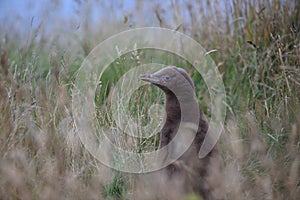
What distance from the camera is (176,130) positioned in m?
3.41

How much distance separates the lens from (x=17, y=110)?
3.51m

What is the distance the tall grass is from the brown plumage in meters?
0.13

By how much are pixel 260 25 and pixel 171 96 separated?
212cm

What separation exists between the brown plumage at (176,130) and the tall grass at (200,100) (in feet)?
0.41

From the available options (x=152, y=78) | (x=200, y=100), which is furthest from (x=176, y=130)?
(x=200, y=100)

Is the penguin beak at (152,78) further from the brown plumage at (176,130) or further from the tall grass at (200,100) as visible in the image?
the tall grass at (200,100)

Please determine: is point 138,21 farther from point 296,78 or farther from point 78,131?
point 78,131

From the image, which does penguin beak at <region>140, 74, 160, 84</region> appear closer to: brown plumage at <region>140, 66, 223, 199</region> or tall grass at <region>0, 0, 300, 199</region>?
brown plumage at <region>140, 66, 223, 199</region>

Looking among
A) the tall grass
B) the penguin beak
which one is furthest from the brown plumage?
the tall grass

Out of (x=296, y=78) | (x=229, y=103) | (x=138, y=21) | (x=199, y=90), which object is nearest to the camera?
(x=296, y=78)

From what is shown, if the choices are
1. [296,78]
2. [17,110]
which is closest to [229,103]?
[296,78]

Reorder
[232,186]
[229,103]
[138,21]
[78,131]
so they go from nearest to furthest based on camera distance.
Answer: [232,186], [78,131], [229,103], [138,21]

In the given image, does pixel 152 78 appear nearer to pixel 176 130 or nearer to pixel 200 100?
pixel 176 130

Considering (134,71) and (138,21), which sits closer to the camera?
(134,71)
